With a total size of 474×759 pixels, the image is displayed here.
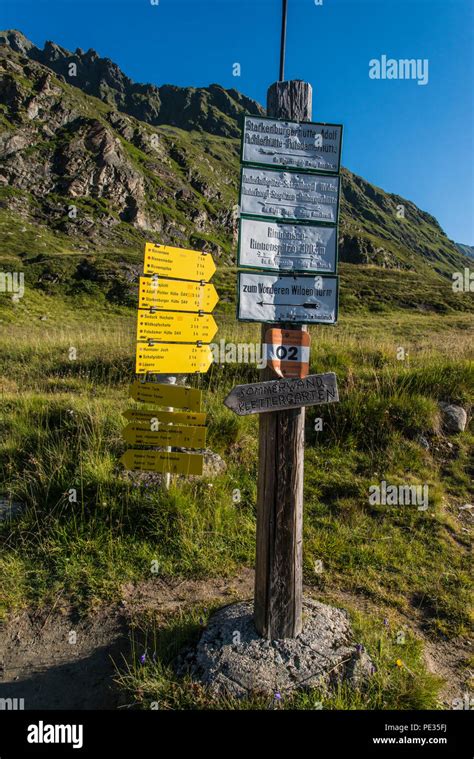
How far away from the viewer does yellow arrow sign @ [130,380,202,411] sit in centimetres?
417

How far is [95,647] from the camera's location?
284 centimetres

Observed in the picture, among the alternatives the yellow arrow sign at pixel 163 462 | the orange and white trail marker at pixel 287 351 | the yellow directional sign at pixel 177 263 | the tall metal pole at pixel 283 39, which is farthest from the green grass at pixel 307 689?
the tall metal pole at pixel 283 39

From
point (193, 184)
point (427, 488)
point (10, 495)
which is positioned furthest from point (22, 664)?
point (193, 184)

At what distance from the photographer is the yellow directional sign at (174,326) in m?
4.14

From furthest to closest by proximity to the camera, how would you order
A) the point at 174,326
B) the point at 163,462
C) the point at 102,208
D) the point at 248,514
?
the point at 102,208 < the point at 174,326 < the point at 248,514 < the point at 163,462

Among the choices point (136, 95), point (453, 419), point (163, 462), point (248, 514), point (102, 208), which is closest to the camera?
point (163, 462)

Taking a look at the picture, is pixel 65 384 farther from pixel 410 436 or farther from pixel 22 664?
pixel 410 436

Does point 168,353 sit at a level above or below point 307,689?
above

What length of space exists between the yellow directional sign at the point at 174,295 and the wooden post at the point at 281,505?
1.99m

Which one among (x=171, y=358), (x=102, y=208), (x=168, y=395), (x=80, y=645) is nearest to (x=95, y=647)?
(x=80, y=645)

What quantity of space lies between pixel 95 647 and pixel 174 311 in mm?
2942

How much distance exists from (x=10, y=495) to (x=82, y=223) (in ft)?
227

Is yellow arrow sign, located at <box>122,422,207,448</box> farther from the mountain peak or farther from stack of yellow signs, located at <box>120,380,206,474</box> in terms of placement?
the mountain peak

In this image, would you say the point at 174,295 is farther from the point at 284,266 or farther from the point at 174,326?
the point at 284,266
